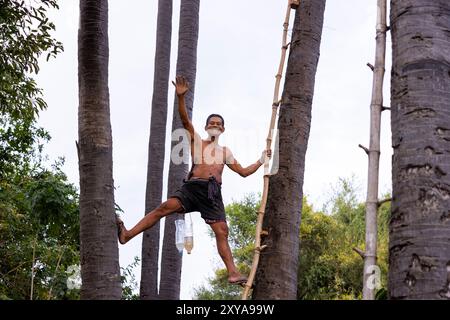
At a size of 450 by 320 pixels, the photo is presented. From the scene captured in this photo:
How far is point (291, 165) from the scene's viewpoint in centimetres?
714

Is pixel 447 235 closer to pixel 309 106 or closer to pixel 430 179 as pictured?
pixel 430 179

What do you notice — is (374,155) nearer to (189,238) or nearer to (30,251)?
(189,238)

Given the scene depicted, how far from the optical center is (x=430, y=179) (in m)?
4.09

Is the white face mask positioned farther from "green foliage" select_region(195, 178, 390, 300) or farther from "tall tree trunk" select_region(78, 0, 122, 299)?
"green foliage" select_region(195, 178, 390, 300)

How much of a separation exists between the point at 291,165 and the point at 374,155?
1713 millimetres

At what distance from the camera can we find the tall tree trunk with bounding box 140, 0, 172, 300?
46.1 feet

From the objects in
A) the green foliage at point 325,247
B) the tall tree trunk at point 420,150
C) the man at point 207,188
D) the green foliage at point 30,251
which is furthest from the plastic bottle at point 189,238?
the green foliage at point 325,247

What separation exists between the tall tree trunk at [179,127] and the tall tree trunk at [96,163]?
536cm

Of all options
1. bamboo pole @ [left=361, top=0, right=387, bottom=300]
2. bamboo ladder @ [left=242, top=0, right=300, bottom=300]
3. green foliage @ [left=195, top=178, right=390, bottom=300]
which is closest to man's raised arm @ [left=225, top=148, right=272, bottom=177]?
bamboo ladder @ [left=242, top=0, right=300, bottom=300]

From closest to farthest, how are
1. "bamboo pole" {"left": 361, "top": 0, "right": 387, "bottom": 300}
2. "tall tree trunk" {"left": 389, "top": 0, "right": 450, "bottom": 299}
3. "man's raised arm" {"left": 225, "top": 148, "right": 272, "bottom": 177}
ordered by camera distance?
"tall tree trunk" {"left": 389, "top": 0, "right": 450, "bottom": 299} < "bamboo pole" {"left": 361, "top": 0, "right": 387, "bottom": 300} < "man's raised arm" {"left": 225, "top": 148, "right": 272, "bottom": 177}

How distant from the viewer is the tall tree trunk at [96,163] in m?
6.89

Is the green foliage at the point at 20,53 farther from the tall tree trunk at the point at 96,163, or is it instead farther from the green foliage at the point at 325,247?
the green foliage at the point at 325,247

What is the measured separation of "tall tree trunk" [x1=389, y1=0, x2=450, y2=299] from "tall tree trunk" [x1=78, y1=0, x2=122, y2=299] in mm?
3363
